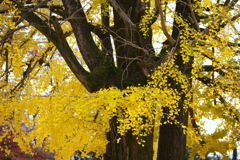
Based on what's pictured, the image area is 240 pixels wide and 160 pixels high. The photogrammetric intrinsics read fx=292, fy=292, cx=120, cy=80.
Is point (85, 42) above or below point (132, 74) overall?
above

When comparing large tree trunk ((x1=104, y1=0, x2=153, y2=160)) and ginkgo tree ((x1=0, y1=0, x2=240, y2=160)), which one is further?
large tree trunk ((x1=104, y1=0, x2=153, y2=160))

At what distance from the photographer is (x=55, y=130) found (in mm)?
4922

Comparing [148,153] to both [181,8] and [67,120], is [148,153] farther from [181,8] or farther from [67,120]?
[181,8]

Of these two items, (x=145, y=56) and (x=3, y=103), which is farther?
(x=3, y=103)

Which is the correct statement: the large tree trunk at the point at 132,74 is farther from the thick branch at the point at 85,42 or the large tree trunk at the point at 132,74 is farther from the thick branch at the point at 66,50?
the thick branch at the point at 66,50

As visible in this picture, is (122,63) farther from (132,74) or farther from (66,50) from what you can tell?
(66,50)

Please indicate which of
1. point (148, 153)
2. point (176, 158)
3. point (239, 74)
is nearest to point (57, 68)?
point (148, 153)

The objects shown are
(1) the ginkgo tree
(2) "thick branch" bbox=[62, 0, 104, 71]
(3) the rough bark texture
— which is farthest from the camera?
(2) "thick branch" bbox=[62, 0, 104, 71]

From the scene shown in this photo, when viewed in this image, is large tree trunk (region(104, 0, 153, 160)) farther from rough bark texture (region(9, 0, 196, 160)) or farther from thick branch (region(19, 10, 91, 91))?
thick branch (region(19, 10, 91, 91))

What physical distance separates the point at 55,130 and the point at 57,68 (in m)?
1.89

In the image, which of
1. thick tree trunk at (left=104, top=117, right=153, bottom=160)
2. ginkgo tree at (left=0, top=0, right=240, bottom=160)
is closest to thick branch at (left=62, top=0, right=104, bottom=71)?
ginkgo tree at (left=0, top=0, right=240, bottom=160)

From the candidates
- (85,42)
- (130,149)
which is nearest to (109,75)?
(85,42)

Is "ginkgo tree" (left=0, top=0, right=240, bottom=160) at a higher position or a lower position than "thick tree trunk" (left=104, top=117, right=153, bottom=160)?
higher

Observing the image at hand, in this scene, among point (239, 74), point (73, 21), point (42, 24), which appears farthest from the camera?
point (73, 21)
